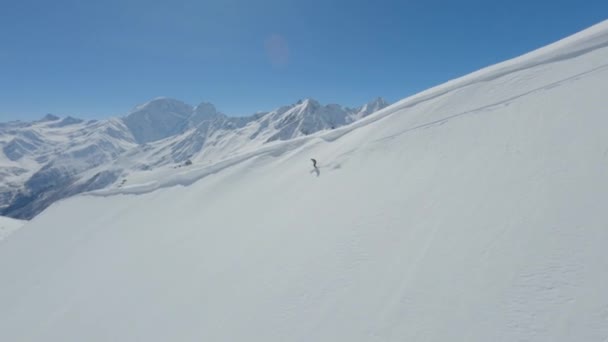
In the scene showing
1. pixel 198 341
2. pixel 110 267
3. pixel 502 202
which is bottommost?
pixel 198 341

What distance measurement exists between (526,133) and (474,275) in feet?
17.0

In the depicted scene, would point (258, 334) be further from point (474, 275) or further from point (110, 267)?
point (110, 267)

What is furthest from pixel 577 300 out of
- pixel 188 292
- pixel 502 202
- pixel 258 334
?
pixel 188 292

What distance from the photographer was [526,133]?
7703mm

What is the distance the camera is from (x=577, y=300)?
3723 millimetres

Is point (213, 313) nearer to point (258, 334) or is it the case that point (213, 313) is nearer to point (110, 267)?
point (258, 334)

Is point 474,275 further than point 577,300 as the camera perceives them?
Yes

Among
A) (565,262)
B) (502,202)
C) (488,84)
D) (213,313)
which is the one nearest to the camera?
(565,262)

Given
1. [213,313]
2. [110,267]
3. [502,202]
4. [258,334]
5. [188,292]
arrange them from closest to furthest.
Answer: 1. [258,334]
2. [502,202]
3. [213,313]
4. [188,292]
5. [110,267]

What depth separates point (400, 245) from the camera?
19.8 ft

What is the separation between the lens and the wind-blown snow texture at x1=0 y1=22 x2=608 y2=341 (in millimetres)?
4320

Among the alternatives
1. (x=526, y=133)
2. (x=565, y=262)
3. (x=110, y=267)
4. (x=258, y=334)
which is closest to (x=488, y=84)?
(x=526, y=133)

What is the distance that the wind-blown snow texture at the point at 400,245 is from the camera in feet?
14.2

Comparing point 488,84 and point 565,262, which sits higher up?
point 488,84
